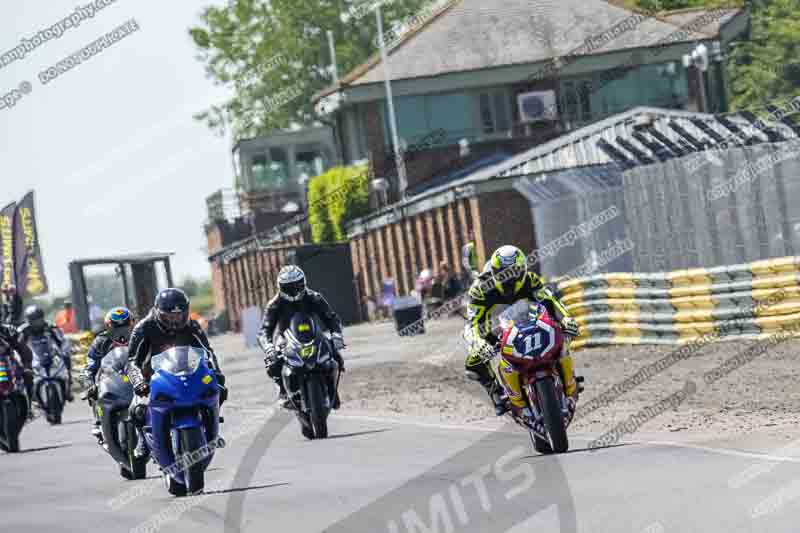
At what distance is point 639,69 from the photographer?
54.0m

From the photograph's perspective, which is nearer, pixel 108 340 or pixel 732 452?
pixel 732 452

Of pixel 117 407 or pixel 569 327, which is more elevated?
pixel 569 327

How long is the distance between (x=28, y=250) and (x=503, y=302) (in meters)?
25.6

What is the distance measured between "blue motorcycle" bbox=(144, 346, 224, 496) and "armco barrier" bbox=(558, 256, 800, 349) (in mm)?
9721

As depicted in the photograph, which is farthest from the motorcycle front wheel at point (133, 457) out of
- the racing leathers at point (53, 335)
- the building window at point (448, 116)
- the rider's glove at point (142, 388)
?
the building window at point (448, 116)

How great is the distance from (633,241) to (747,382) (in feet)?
35.9

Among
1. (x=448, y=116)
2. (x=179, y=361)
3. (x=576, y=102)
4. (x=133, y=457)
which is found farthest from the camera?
(x=576, y=102)

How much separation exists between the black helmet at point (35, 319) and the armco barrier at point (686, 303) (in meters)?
7.50

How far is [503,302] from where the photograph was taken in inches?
490

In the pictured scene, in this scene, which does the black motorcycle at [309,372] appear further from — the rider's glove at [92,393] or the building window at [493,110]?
the building window at [493,110]

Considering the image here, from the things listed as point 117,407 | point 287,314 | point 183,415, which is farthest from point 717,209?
point 183,415

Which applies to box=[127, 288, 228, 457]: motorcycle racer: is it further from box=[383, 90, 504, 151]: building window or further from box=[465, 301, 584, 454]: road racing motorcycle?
box=[383, 90, 504, 151]: building window

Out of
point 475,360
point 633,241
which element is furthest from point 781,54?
point 475,360

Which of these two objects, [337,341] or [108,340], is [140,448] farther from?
[337,341]
